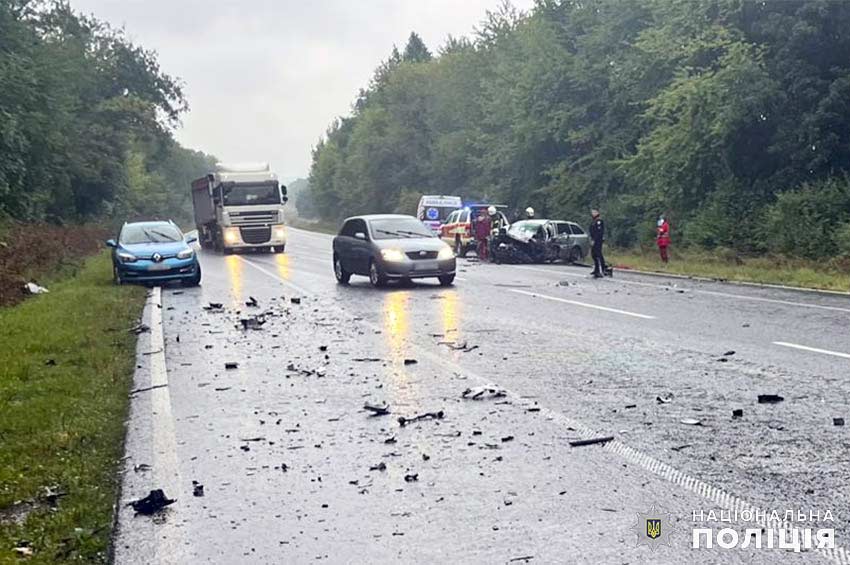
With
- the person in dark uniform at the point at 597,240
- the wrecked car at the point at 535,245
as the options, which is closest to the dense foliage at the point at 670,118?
the wrecked car at the point at 535,245

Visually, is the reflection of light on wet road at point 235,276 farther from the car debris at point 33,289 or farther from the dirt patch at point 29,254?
the dirt patch at point 29,254

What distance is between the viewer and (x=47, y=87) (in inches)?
1631

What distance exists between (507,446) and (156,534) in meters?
2.67

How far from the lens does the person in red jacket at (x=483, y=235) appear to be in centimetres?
3359

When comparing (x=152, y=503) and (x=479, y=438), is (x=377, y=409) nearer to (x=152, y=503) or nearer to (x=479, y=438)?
(x=479, y=438)

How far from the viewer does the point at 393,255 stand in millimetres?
20719

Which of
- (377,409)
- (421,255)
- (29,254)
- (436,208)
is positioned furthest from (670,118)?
(377,409)

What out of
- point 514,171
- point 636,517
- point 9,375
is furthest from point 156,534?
point 514,171

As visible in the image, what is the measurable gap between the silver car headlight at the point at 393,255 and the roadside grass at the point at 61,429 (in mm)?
7094

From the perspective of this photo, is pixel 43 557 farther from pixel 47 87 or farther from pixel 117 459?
pixel 47 87

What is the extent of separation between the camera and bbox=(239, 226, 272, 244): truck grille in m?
39.4

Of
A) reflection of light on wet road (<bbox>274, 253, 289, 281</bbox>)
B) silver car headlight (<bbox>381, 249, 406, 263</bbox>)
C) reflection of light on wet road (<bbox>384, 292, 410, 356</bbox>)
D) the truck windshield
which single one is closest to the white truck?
the truck windshield

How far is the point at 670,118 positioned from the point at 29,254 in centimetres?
2279

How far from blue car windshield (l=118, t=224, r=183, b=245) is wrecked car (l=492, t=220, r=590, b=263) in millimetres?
12105
